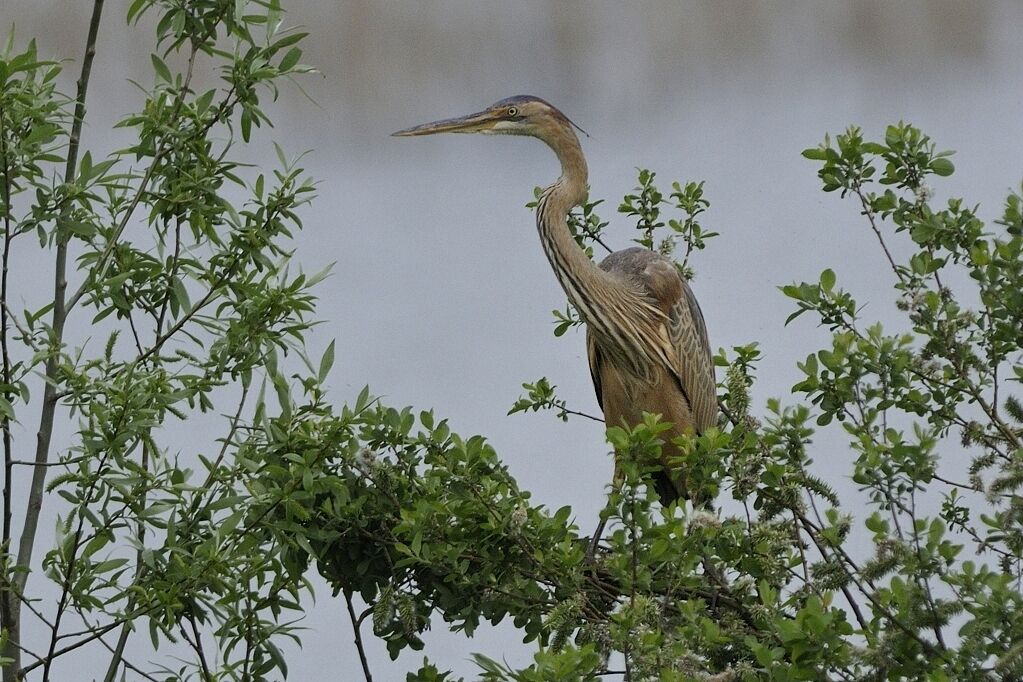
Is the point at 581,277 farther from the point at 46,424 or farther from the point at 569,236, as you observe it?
the point at 46,424

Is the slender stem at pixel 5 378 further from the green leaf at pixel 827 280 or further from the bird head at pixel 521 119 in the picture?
the bird head at pixel 521 119

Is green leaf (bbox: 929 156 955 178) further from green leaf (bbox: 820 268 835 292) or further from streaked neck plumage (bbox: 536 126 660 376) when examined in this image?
streaked neck plumage (bbox: 536 126 660 376)

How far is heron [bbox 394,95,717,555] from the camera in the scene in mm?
4020

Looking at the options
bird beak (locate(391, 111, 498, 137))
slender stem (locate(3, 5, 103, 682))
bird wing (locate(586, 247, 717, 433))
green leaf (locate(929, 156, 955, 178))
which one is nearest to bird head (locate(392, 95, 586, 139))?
bird beak (locate(391, 111, 498, 137))

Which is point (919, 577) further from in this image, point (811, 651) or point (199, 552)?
point (199, 552)

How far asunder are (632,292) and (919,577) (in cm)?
212

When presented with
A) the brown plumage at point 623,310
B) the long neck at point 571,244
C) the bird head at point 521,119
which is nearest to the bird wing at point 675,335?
the brown plumage at point 623,310

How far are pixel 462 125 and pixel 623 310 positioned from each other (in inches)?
26.4

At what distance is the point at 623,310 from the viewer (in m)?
4.19

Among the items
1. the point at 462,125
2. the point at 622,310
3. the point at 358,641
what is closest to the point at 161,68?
the point at 358,641

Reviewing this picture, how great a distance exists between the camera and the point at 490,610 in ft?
9.11

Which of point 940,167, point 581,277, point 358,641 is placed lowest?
point 358,641

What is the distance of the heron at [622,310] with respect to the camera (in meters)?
4.02

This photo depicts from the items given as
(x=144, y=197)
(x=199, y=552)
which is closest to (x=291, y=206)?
(x=144, y=197)
